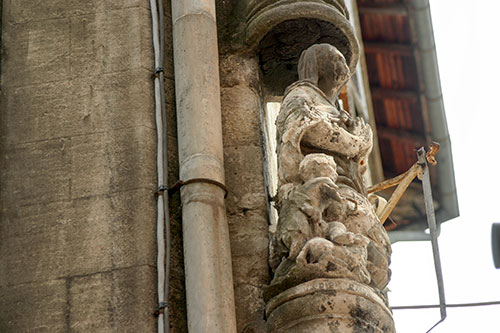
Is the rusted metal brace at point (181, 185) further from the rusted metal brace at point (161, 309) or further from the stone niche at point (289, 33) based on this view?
the stone niche at point (289, 33)

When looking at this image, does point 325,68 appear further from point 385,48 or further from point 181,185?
point 385,48

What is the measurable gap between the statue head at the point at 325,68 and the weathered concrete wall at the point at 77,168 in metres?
0.78

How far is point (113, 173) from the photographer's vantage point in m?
6.67

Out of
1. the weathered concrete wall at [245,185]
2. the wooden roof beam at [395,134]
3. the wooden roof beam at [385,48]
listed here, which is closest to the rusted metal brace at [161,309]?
the weathered concrete wall at [245,185]

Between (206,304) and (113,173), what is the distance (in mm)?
903

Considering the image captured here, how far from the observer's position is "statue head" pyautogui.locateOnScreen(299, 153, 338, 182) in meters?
6.47

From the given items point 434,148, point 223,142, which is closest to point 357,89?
point 434,148

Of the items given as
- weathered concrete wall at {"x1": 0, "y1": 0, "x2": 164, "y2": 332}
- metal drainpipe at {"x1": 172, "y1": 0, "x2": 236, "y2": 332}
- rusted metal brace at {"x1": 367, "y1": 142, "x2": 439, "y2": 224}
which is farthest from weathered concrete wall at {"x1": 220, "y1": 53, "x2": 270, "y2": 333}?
rusted metal brace at {"x1": 367, "y1": 142, "x2": 439, "y2": 224}

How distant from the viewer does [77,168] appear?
6.70 metres

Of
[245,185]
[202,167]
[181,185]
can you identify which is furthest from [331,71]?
[181,185]

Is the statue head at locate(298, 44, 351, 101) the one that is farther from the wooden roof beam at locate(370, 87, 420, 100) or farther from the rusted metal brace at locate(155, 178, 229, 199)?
the wooden roof beam at locate(370, 87, 420, 100)

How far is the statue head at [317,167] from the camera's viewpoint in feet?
21.2

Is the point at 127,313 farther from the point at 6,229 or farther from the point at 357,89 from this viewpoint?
the point at 357,89

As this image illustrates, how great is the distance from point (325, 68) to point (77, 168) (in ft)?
4.36
